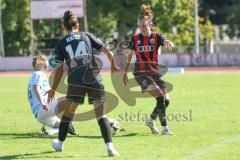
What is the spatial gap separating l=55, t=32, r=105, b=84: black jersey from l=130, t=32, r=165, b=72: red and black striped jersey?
2.21 metres

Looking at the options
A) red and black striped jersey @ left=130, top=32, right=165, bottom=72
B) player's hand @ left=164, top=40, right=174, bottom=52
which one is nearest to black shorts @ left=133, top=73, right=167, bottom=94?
red and black striped jersey @ left=130, top=32, right=165, bottom=72

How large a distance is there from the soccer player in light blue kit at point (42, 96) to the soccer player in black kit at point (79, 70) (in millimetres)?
1277

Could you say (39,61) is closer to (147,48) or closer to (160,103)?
(147,48)

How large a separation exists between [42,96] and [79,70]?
1815mm

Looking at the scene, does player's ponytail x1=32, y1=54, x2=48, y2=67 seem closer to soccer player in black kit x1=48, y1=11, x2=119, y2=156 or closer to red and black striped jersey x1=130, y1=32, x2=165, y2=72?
soccer player in black kit x1=48, y1=11, x2=119, y2=156

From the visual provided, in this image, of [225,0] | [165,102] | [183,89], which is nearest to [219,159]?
[165,102]

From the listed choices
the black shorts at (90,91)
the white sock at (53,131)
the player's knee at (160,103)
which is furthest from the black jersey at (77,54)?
the player's knee at (160,103)

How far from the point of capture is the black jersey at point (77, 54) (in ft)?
28.6

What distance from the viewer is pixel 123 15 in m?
53.5

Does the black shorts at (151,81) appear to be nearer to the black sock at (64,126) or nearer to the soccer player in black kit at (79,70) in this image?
the soccer player in black kit at (79,70)

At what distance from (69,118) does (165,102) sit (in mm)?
2644

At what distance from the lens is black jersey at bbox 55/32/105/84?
8.72 metres

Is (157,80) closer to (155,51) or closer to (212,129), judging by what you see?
(155,51)

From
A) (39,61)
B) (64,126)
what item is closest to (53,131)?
(39,61)
